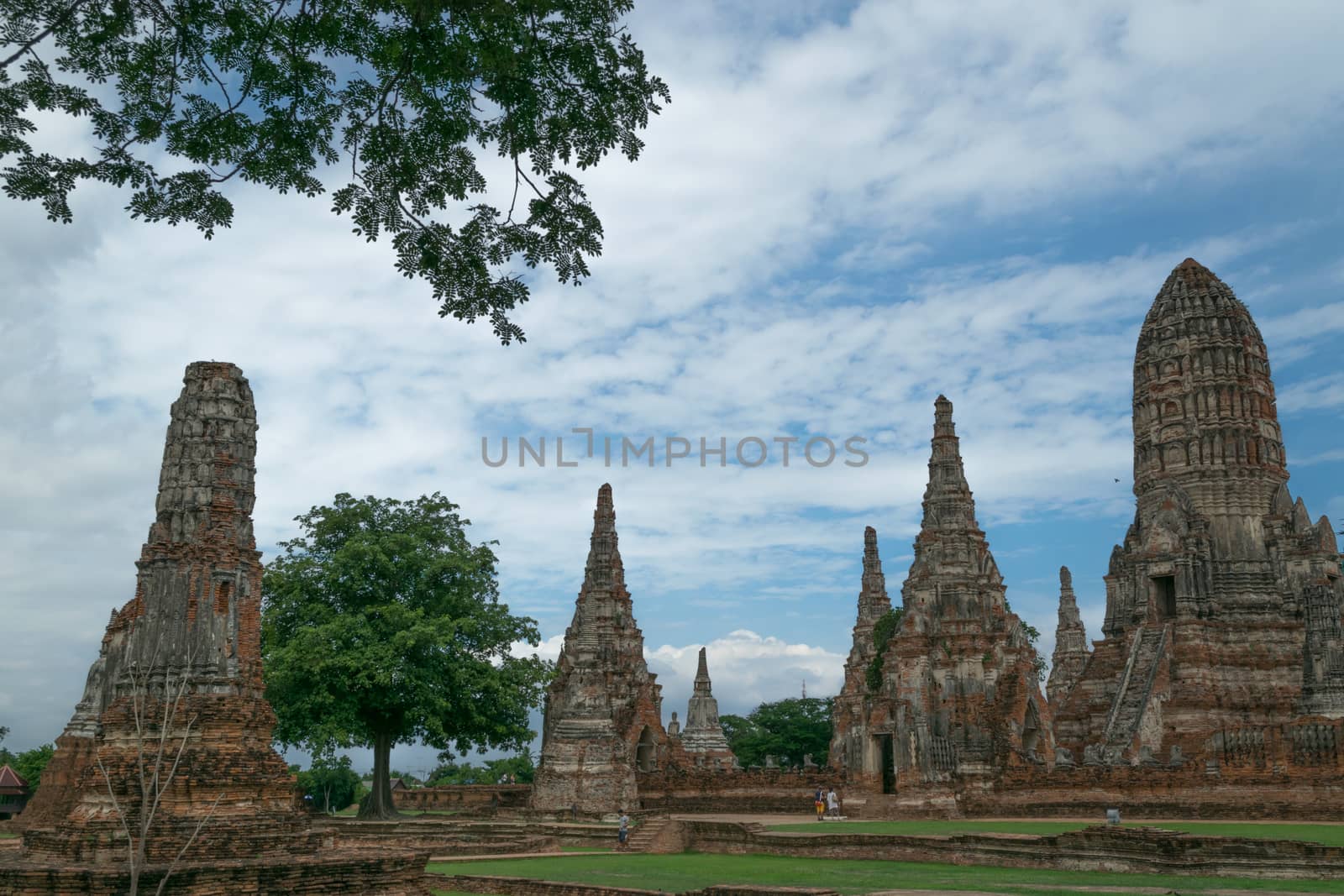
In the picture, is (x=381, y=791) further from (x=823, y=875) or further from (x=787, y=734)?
(x=787, y=734)

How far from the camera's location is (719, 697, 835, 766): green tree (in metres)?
60.3

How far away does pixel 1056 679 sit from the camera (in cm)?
4525

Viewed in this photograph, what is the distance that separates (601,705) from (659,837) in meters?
Answer: 8.28

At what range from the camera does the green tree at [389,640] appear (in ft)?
93.2

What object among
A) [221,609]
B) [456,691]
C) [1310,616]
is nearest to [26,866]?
[221,609]

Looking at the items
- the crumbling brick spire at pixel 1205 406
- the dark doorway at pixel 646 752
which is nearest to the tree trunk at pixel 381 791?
the dark doorway at pixel 646 752

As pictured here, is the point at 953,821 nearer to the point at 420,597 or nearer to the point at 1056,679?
the point at 420,597

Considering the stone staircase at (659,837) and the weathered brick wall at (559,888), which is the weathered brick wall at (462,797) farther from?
the weathered brick wall at (559,888)

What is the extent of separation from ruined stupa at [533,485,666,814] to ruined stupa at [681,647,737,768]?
580cm

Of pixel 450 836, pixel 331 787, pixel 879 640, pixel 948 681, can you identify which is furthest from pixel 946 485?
pixel 331 787

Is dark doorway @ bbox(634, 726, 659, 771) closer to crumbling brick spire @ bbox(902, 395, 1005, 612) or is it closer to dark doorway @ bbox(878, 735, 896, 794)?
dark doorway @ bbox(878, 735, 896, 794)

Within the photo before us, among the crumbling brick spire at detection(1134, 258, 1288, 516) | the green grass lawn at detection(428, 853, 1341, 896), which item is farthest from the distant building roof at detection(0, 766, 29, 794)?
the crumbling brick spire at detection(1134, 258, 1288, 516)

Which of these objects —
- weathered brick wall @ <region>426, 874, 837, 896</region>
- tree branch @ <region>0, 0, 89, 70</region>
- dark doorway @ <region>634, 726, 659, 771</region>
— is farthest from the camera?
dark doorway @ <region>634, 726, 659, 771</region>

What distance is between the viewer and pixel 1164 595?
108ft
